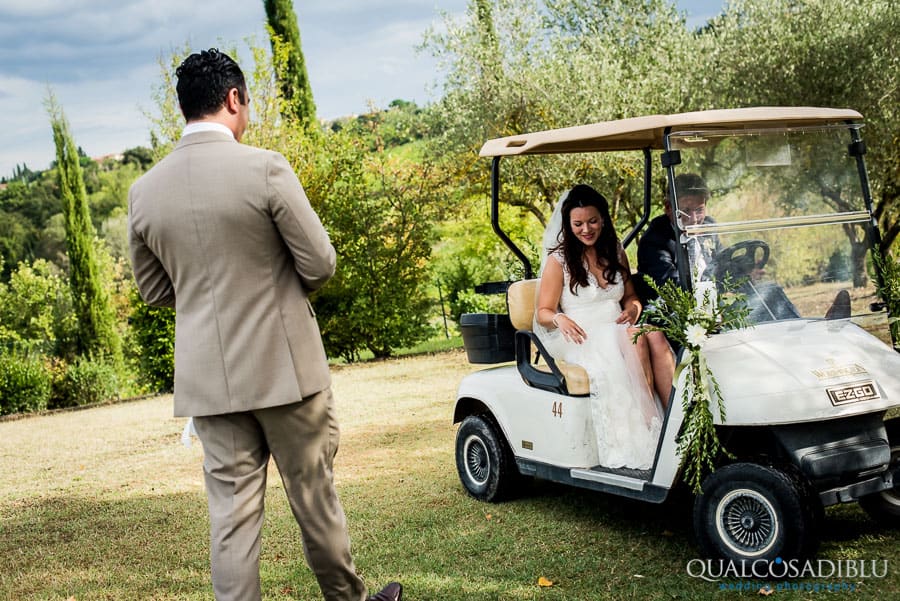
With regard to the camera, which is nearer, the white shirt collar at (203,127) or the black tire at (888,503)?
the white shirt collar at (203,127)

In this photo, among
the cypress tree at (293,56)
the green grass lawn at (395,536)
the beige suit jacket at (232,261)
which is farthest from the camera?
the cypress tree at (293,56)

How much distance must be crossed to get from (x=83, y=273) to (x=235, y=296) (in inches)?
585

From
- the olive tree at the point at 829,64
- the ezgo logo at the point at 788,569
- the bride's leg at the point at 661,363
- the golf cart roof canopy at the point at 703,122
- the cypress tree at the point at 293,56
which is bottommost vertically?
the ezgo logo at the point at 788,569

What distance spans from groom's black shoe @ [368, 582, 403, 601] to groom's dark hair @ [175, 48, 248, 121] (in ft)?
5.88

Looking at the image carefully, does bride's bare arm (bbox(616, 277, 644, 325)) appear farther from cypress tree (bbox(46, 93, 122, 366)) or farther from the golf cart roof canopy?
cypress tree (bbox(46, 93, 122, 366))

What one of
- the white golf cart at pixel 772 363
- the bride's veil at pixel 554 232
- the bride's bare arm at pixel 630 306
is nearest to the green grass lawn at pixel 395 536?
the white golf cart at pixel 772 363

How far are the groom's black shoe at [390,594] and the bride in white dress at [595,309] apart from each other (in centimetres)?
116

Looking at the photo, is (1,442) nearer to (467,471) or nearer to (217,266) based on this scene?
(467,471)

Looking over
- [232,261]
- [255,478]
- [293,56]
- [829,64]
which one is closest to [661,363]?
[255,478]

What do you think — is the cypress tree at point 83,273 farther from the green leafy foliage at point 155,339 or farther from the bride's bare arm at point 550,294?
the bride's bare arm at point 550,294

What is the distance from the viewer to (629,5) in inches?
553

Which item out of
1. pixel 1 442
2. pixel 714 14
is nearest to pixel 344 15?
pixel 714 14

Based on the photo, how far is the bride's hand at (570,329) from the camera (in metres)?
4.13

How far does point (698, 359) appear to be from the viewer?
3307mm
